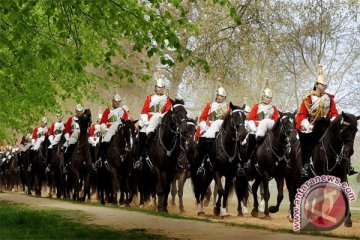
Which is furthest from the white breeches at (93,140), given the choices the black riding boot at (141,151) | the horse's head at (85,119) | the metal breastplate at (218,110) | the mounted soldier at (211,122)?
the metal breastplate at (218,110)

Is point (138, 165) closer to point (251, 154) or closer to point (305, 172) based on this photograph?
point (251, 154)

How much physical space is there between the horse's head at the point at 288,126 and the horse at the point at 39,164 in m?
13.6

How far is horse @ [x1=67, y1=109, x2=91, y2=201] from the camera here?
81.1 feet

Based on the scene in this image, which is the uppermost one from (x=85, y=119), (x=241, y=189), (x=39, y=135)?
(x=39, y=135)

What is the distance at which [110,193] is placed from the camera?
25.1 metres

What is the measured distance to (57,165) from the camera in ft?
93.2

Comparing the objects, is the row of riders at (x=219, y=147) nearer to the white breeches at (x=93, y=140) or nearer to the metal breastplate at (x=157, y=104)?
the metal breastplate at (x=157, y=104)

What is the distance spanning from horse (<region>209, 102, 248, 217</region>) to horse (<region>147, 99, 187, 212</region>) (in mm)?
915

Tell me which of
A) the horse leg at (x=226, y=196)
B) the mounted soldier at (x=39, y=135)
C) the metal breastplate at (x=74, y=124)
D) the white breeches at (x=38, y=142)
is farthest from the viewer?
the mounted soldier at (x=39, y=135)

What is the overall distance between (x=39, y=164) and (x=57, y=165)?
3.23 m

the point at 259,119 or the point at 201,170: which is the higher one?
the point at 259,119

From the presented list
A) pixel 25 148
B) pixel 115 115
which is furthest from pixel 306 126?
pixel 25 148

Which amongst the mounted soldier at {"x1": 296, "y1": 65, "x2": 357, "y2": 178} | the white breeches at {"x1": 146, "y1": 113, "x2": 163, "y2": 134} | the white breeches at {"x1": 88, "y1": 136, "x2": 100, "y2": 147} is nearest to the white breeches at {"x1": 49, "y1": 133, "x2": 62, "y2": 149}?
the white breeches at {"x1": 88, "y1": 136, "x2": 100, "y2": 147}

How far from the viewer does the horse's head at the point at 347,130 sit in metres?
15.2
